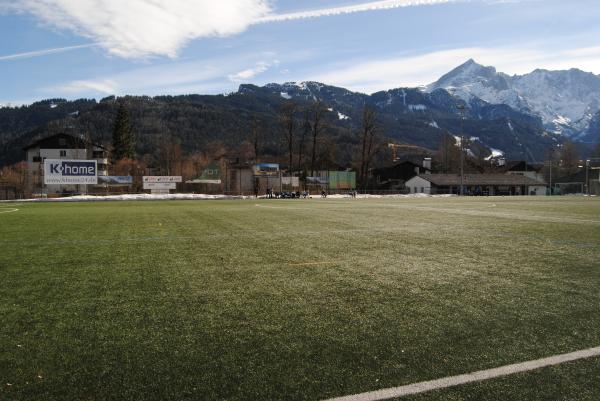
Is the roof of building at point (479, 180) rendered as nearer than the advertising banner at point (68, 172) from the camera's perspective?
No

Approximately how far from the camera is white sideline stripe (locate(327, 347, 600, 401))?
3693 millimetres

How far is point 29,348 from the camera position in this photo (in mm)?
4562

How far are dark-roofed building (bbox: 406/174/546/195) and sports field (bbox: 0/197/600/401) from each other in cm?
8443

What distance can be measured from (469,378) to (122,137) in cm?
10952

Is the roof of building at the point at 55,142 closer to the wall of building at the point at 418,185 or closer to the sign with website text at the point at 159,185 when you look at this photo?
the sign with website text at the point at 159,185

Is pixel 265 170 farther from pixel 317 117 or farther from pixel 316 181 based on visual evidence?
pixel 317 117

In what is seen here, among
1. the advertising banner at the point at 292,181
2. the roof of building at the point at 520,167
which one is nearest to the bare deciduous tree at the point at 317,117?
the advertising banner at the point at 292,181

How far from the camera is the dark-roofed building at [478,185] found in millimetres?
92375

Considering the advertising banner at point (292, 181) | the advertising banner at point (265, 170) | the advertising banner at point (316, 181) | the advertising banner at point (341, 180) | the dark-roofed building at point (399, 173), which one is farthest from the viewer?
the dark-roofed building at point (399, 173)

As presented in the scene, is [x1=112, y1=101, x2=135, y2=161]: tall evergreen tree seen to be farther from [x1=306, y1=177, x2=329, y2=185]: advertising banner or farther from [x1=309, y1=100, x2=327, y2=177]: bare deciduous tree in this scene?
[x1=309, y1=100, x2=327, y2=177]: bare deciduous tree

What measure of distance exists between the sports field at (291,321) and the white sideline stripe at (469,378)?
0.07m

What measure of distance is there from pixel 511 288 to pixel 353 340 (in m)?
3.27

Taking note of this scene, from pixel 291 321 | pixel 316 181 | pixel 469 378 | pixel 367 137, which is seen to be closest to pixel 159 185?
pixel 316 181

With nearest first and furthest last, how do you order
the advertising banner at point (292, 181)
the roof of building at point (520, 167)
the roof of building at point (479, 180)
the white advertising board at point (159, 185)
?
the white advertising board at point (159, 185)
the advertising banner at point (292, 181)
the roof of building at point (479, 180)
the roof of building at point (520, 167)
